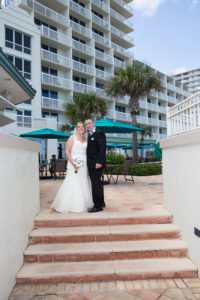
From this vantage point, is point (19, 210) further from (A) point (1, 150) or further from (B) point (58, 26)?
(B) point (58, 26)

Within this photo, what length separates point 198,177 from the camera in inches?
112

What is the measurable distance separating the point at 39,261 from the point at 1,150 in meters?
1.75

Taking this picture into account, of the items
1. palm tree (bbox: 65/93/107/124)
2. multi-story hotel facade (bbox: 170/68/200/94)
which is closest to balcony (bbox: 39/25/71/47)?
palm tree (bbox: 65/93/107/124)

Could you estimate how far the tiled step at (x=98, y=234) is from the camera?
3.28 meters

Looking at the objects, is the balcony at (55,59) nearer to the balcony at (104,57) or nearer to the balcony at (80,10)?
the balcony at (104,57)

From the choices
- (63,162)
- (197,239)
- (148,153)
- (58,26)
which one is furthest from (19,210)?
(148,153)

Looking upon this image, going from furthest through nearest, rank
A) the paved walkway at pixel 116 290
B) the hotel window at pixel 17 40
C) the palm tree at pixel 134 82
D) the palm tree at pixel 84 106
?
1. the hotel window at pixel 17 40
2. the palm tree at pixel 84 106
3. the palm tree at pixel 134 82
4. the paved walkway at pixel 116 290

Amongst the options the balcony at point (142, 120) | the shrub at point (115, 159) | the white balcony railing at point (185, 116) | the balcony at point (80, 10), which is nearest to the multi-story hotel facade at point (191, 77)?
the balcony at point (142, 120)

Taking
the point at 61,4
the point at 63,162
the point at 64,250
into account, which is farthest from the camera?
the point at 61,4

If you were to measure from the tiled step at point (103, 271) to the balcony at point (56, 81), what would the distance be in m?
21.5

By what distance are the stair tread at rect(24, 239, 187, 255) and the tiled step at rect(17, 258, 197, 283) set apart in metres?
0.17

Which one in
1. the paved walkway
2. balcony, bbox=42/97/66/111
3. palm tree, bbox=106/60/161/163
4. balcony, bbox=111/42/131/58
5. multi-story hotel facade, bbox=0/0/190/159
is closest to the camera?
the paved walkway

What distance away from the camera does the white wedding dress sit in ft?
13.1

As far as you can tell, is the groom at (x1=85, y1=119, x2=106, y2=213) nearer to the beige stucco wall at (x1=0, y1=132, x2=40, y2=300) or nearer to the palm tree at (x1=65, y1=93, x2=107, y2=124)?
the beige stucco wall at (x1=0, y1=132, x2=40, y2=300)
